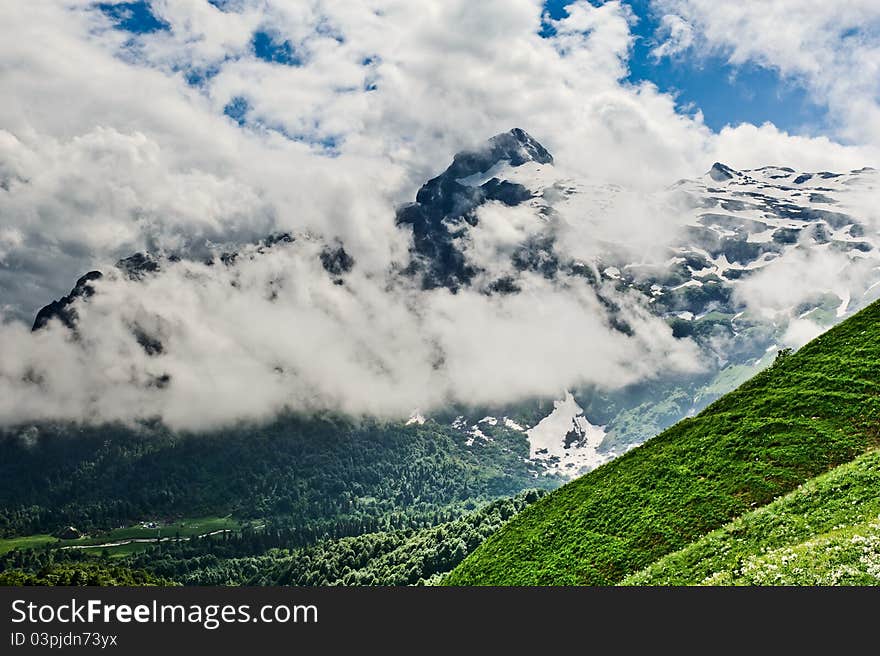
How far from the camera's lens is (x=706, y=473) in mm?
56969

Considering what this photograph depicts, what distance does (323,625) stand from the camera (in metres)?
25.8

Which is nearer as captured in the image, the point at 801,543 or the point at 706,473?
the point at 801,543

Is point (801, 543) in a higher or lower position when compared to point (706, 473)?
lower

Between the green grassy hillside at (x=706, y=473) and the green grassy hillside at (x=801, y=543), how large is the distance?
13.7 ft

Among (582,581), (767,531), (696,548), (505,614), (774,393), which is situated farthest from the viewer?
(774,393)

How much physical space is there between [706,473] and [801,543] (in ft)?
65.8

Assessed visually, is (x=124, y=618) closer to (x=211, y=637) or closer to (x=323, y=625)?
(x=211, y=637)

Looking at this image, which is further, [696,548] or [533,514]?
[533,514]

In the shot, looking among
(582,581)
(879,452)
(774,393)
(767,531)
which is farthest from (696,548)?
(774,393)

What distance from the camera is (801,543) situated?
122ft

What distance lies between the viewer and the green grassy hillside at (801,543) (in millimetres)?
31156

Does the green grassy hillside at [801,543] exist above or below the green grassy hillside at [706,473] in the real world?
below

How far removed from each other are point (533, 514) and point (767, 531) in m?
29.6

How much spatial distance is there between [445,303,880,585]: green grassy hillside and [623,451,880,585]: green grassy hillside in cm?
418
